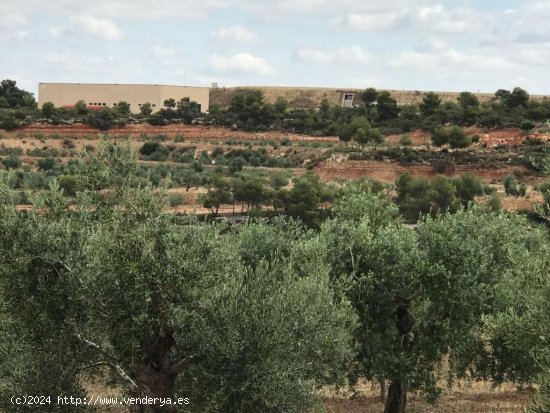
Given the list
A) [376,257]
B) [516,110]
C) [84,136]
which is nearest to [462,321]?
[376,257]

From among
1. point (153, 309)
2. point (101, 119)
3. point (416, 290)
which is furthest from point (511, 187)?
point (101, 119)

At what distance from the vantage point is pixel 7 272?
988 centimetres

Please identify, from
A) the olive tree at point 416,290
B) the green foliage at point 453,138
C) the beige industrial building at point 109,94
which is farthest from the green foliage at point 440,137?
the beige industrial building at point 109,94

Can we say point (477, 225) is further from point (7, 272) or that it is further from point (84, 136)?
point (84, 136)

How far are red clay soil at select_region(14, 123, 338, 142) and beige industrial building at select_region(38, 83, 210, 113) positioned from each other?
2023 cm

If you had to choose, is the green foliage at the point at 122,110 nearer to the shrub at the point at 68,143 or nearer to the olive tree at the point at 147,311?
the shrub at the point at 68,143

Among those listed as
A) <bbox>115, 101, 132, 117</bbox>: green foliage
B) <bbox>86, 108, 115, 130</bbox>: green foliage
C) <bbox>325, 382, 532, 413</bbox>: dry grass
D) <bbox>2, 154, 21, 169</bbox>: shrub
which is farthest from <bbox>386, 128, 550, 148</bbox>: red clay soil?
<bbox>325, 382, 532, 413</bbox>: dry grass

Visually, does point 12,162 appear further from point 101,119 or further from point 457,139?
point 457,139

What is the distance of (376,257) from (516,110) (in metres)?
73.2

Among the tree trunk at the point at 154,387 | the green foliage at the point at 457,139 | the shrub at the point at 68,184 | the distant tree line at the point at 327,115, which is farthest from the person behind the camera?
the distant tree line at the point at 327,115

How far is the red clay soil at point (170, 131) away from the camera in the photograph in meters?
75.1

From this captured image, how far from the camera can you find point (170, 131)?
80.9m

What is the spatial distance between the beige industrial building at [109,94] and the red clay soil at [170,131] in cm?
Result: 2023

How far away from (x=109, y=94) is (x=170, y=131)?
2739 cm
